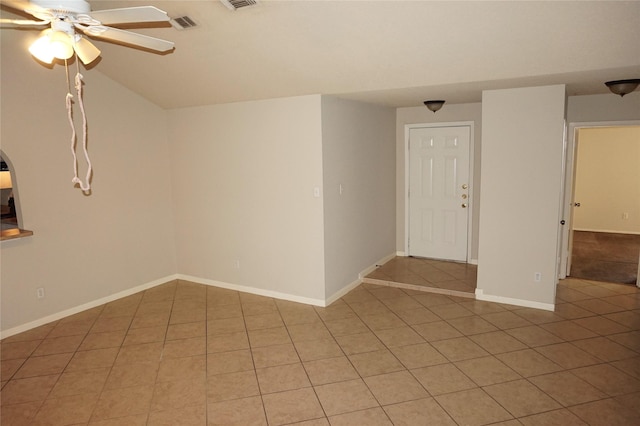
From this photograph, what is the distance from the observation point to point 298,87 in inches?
168

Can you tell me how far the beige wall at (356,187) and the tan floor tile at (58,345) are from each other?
2.60 meters

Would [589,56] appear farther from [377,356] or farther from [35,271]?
[35,271]

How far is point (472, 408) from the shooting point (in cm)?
284

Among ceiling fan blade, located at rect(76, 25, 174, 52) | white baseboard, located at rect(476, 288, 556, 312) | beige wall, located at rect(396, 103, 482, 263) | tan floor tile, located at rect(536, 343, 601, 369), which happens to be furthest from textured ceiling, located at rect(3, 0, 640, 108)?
tan floor tile, located at rect(536, 343, 601, 369)

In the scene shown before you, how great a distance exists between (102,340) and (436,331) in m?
3.31

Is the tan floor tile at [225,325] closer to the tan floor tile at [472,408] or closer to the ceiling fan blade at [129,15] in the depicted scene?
the tan floor tile at [472,408]

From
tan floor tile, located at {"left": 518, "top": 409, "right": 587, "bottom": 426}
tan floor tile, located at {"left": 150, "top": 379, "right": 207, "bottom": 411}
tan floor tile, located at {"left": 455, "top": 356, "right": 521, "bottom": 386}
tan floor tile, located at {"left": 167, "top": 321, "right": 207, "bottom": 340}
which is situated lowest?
tan floor tile, located at {"left": 518, "top": 409, "right": 587, "bottom": 426}

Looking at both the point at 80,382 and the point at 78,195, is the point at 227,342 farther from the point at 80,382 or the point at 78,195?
the point at 78,195

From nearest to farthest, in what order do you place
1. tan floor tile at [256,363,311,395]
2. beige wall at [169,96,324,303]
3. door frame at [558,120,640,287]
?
1. tan floor tile at [256,363,311,395]
2. beige wall at [169,96,324,303]
3. door frame at [558,120,640,287]

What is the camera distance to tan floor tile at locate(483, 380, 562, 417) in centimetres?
281

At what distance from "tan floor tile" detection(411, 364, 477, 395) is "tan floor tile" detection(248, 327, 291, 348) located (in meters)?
1.29

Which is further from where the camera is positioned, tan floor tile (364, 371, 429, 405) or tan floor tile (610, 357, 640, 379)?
tan floor tile (610, 357, 640, 379)

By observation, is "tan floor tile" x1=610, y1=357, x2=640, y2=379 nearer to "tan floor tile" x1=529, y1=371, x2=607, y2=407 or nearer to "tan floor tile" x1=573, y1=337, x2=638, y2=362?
"tan floor tile" x1=573, y1=337, x2=638, y2=362

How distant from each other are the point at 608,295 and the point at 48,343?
6211 mm
